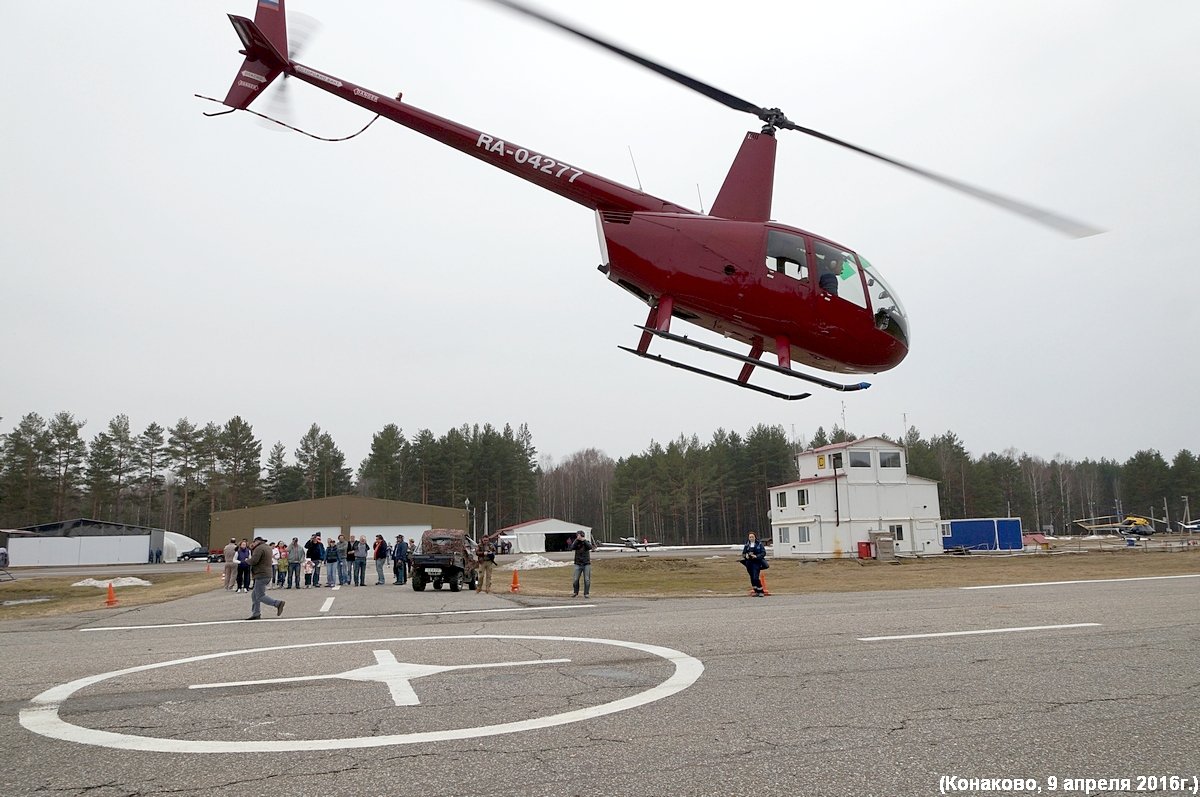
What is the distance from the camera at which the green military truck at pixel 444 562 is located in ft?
78.3

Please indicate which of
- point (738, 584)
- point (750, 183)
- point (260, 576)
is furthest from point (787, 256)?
point (738, 584)

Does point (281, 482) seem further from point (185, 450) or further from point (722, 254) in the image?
point (722, 254)

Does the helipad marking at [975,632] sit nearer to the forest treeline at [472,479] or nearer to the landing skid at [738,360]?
the landing skid at [738,360]

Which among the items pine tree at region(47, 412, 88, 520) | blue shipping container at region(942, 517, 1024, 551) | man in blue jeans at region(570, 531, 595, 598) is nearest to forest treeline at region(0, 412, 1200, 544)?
pine tree at region(47, 412, 88, 520)

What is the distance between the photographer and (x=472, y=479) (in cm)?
9662

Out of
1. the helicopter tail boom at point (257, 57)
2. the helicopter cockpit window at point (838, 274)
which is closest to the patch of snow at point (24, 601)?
the helicopter tail boom at point (257, 57)

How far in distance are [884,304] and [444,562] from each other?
1548 cm

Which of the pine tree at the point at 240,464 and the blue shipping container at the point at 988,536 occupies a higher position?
the pine tree at the point at 240,464

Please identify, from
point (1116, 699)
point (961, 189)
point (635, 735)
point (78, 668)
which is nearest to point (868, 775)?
point (635, 735)

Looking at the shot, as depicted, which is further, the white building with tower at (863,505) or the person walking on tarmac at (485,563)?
the white building with tower at (863,505)

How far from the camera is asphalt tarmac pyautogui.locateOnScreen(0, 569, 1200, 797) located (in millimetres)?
4602

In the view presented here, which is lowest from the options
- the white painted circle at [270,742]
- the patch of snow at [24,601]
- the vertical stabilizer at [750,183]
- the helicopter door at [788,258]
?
the patch of snow at [24,601]

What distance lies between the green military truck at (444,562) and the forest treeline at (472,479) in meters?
67.0

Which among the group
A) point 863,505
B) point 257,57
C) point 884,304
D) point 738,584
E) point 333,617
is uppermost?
point 257,57
